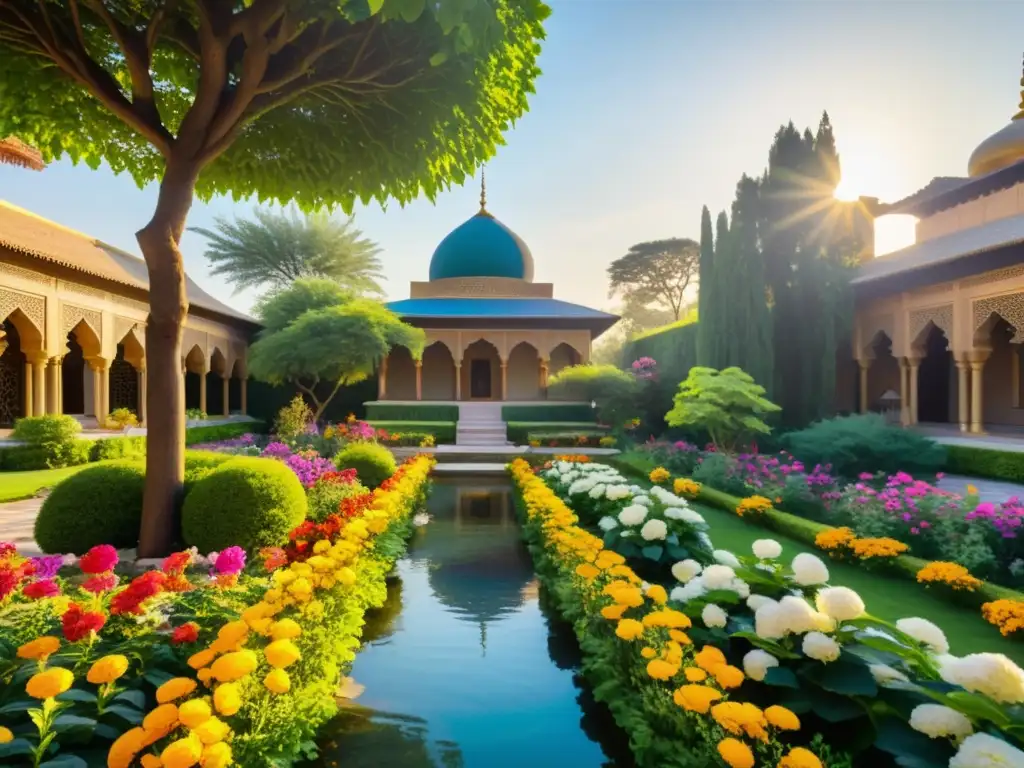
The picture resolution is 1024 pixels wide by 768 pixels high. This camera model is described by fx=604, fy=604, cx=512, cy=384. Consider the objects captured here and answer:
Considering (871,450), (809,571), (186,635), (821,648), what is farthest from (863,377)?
(186,635)

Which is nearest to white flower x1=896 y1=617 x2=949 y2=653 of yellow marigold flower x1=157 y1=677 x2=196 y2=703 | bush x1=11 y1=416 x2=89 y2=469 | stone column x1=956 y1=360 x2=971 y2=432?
yellow marigold flower x1=157 y1=677 x2=196 y2=703

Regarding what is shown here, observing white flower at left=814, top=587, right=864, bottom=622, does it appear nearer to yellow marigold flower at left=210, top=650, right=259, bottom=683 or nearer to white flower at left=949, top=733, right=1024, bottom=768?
white flower at left=949, top=733, right=1024, bottom=768

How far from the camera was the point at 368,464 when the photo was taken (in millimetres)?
10859

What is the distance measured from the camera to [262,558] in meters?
5.41

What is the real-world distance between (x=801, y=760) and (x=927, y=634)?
0.97 metres

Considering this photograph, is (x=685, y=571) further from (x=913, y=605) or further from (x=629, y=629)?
(x=913, y=605)

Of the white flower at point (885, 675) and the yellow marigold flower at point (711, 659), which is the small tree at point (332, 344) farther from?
the white flower at point (885, 675)

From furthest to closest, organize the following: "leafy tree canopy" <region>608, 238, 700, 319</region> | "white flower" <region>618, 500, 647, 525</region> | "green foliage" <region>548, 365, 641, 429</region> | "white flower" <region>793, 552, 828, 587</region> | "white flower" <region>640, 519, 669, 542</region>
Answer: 1. "leafy tree canopy" <region>608, 238, 700, 319</region>
2. "green foliage" <region>548, 365, 641, 429</region>
3. "white flower" <region>618, 500, 647, 525</region>
4. "white flower" <region>640, 519, 669, 542</region>
5. "white flower" <region>793, 552, 828, 587</region>

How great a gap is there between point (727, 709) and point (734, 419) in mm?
13280

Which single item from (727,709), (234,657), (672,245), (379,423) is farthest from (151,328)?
(672,245)

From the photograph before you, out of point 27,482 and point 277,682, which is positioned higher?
point 277,682

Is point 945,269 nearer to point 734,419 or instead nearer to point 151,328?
point 734,419

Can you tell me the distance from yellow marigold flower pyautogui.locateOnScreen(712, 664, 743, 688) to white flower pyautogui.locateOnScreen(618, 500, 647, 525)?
108 inches

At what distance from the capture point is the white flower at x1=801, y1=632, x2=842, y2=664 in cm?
241
